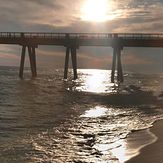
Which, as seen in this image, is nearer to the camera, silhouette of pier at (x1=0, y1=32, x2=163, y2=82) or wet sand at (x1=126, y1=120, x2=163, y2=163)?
wet sand at (x1=126, y1=120, x2=163, y2=163)

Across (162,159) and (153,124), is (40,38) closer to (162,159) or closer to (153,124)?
(153,124)

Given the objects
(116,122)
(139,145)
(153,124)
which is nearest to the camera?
(139,145)

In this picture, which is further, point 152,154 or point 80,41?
point 80,41

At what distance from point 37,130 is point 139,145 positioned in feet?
16.8

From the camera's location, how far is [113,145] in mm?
13227

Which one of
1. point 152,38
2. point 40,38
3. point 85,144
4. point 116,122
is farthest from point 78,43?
point 85,144

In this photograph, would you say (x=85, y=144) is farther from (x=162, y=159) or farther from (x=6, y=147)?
(x=162, y=159)

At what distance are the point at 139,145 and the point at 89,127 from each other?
15.8ft

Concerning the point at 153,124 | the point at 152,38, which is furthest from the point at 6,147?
the point at 152,38

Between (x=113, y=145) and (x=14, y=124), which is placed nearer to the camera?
(x=113, y=145)

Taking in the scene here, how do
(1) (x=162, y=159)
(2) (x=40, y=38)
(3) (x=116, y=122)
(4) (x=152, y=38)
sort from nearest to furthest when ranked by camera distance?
(1) (x=162, y=159), (3) (x=116, y=122), (4) (x=152, y=38), (2) (x=40, y=38)

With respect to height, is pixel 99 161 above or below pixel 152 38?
→ below

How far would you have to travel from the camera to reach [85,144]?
1358 cm

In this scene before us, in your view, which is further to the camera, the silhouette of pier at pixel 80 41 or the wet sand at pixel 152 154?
the silhouette of pier at pixel 80 41
